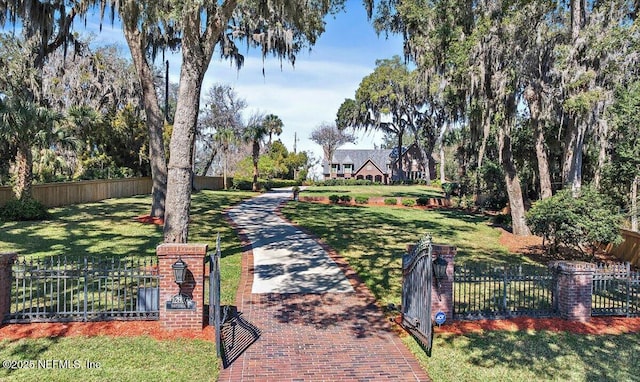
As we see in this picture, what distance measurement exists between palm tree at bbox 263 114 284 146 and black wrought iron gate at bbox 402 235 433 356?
36.0m

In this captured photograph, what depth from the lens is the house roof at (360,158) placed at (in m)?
70.2

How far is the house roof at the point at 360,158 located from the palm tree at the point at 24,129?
180 ft

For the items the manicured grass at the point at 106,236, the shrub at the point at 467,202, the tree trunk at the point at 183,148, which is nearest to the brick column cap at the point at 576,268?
the manicured grass at the point at 106,236


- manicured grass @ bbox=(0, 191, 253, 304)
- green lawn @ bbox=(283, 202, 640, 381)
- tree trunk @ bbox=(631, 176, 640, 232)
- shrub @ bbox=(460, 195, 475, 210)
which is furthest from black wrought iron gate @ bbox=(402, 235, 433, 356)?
shrub @ bbox=(460, 195, 475, 210)

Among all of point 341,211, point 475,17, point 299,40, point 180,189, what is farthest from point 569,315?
point 341,211

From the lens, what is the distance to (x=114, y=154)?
97.5 ft

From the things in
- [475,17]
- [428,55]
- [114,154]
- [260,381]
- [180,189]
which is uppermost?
[475,17]

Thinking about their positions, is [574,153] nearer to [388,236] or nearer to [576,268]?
[388,236]

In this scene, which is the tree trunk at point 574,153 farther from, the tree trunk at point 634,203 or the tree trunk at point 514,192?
the tree trunk at point 514,192

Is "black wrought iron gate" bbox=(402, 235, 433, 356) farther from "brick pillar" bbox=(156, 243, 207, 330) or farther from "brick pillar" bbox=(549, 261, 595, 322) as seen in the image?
"brick pillar" bbox=(156, 243, 207, 330)

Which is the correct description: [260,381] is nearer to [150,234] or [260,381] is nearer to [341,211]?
[150,234]

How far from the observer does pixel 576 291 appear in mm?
7715

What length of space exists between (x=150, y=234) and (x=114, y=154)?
18.3 metres

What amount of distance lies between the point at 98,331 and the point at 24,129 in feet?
40.4
